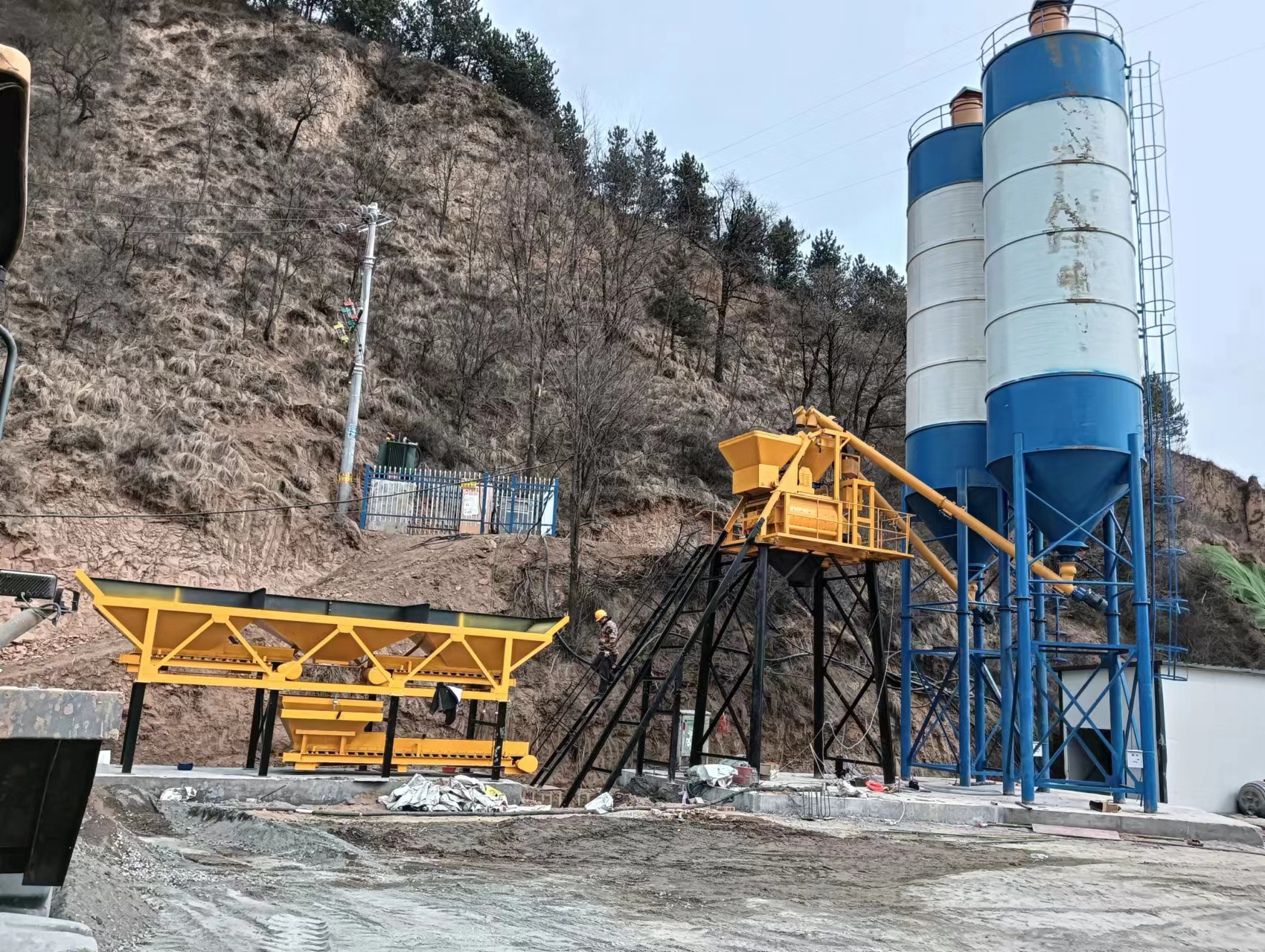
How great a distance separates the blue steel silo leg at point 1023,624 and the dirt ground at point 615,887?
2789 mm

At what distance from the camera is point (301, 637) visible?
50.2 feet

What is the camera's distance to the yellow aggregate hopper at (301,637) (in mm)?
13859

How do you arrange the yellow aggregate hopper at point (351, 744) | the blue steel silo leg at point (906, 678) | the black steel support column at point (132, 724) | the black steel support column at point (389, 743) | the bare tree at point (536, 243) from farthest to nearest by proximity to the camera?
the bare tree at point (536, 243), the blue steel silo leg at point (906, 678), the yellow aggregate hopper at point (351, 744), the black steel support column at point (389, 743), the black steel support column at point (132, 724)

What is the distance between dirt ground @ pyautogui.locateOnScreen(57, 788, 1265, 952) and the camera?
20.5ft

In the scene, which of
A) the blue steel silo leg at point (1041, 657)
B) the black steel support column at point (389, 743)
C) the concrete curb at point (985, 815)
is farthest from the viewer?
the blue steel silo leg at point (1041, 657)

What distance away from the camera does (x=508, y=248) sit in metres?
44.4

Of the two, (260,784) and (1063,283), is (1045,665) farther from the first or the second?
(260,784)

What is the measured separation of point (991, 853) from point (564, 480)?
21.7m

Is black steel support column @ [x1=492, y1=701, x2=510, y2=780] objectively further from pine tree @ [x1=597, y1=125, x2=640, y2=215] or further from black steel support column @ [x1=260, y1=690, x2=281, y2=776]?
pine tree @ [x1=597, y1=125, x2=640, y2=215]

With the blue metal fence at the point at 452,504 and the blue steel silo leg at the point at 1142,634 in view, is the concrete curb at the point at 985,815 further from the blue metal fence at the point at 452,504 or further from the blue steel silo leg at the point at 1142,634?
the blue metal fence at the point at 452,504

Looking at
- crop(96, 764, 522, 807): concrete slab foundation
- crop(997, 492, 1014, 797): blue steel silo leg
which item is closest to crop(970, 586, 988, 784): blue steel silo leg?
crop(997, 492, 1014, 797): blue steel silo leg

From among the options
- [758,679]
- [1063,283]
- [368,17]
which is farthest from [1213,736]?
[368,17]

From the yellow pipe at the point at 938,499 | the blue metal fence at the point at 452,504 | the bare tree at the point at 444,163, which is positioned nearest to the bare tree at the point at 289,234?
the bare tree at the point at 444,163

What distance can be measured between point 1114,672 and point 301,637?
14.4 metres
